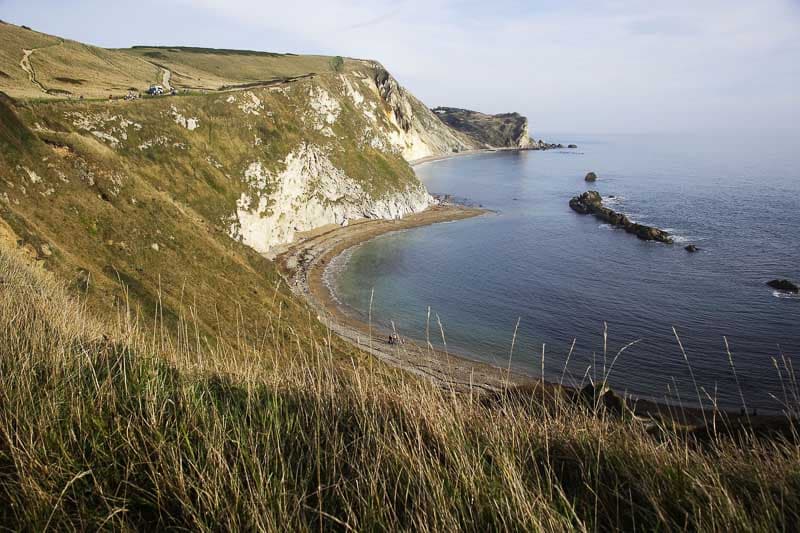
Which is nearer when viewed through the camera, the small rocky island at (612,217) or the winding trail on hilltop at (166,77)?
the small rocky island at (612,217)

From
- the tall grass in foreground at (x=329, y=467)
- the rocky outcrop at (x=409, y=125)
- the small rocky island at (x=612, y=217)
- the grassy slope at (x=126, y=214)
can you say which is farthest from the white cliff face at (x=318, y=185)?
the tall grass in foreground at (x=329, y=467)

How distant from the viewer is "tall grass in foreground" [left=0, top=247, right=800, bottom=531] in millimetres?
3602

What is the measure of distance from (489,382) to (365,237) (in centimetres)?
4020

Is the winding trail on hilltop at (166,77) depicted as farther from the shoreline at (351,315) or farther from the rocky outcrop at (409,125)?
the rocky outcrop at (409,125)

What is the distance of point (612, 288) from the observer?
4725 centimetres

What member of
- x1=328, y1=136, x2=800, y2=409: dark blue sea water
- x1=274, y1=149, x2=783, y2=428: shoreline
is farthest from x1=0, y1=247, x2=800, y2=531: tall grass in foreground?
x1=328, y1=136, x2=800, y2=409: dark blue sea water

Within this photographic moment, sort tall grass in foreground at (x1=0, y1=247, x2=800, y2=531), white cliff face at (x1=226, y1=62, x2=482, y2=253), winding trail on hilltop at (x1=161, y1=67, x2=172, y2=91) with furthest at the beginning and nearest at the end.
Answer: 1. winding trail on hilltop at (x1=161, y1=67, x2=172, y2=91)
2. white cliff face at (x1=226, y1=62, x2=482, y2=253)
3. tall grass in foreground at (x1=0, y1=247, x2=800, y2=531)

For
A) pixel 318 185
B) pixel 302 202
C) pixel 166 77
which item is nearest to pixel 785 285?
pixel 302 202

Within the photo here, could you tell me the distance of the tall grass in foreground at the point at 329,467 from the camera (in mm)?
3602

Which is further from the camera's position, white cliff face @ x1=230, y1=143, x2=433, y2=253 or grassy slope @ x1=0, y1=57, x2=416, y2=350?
white cliff face @ x1=230, y1=143, x2=433, y2=253

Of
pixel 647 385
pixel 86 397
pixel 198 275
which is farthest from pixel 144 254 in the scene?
pixel 647 385

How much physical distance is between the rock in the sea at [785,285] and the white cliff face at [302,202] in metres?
49.9

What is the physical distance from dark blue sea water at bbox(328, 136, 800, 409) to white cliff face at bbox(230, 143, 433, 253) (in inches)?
342

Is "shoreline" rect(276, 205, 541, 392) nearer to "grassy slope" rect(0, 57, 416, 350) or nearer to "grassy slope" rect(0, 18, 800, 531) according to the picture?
"grassy slope" rect(0, 57, 416, 350)
